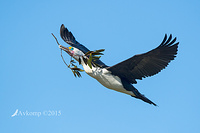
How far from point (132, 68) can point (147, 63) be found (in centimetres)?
37

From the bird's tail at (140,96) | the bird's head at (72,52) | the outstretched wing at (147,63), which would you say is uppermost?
the bird's head at (72,52)

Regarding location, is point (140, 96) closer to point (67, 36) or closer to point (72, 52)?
point (72, 52)

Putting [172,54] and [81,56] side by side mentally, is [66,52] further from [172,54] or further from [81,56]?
[172,54]

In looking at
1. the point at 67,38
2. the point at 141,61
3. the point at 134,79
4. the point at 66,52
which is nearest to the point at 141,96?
the point at 134,79

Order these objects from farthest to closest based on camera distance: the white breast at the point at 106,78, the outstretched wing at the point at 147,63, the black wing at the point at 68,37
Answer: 1. the black wing at the point at 68,37
2. the white breast at the point at 106,78
3. the outstretched wing at the point at 147,63

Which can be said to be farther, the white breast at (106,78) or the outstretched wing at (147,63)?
the white breast at (106,78)

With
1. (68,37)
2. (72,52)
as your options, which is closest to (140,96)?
(72,52)

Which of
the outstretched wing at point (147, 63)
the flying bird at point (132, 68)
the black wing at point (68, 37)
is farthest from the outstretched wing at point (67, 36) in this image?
the outstretched wing at point (147, 63)

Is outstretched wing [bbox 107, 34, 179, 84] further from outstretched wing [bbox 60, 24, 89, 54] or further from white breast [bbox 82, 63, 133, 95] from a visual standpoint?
outstretched wing [bbox 60, 24, 89, 54]

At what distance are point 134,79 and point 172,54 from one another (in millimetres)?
1125

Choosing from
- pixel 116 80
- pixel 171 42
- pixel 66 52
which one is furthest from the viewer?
pixel 66 52

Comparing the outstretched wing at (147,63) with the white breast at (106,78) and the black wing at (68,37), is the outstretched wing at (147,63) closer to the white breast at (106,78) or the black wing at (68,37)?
the white breast at (106,78)

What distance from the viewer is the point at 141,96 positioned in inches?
327

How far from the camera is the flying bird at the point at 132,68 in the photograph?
25.0 ft
